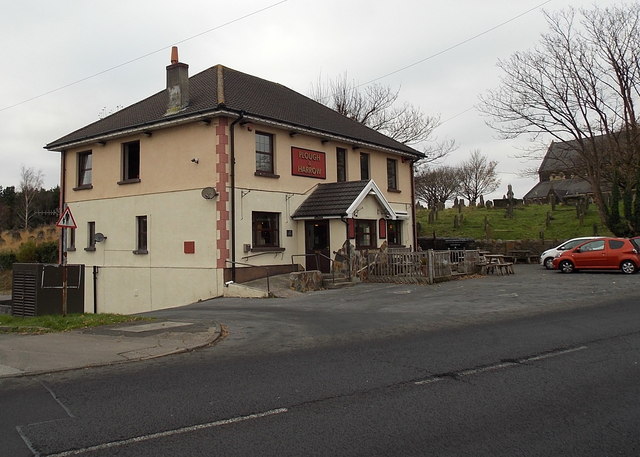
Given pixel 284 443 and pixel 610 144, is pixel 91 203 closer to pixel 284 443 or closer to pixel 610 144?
pixel 284 443

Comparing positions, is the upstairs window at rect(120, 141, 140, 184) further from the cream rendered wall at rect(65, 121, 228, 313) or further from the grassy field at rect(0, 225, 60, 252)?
the grassy field at rect(0, 225, 60, 252)

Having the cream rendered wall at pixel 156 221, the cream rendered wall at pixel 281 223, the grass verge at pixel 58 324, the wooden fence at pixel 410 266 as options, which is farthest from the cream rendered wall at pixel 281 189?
the grass verge at pixel 58 324

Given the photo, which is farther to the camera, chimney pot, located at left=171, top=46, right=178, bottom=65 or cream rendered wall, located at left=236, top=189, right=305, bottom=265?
chimney pot, located at left=171, top=46, right=178, bottom=65

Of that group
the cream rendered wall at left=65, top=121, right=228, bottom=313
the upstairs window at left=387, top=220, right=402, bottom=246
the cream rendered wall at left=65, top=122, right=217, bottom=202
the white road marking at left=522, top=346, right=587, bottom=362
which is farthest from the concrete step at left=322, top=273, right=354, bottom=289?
the white road marking at left=522, top=346, right=587, bottom=362

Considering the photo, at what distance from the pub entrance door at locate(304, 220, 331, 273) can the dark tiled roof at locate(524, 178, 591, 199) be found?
4917 centimetres

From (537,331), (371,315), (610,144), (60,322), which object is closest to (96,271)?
(60,322)

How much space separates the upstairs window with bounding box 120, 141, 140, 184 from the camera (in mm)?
22078

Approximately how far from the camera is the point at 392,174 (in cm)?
2742

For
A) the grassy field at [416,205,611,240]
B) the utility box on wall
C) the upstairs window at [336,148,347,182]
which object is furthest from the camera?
the grassy field at [416,205,611,240]

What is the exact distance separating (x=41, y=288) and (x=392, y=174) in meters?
18.2

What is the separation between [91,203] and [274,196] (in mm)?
8760

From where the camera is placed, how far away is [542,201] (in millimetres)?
54969

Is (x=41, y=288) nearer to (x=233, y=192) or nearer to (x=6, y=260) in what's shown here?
(x=233, y=192)

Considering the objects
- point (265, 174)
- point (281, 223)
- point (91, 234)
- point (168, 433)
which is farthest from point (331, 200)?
point (168, 433)
